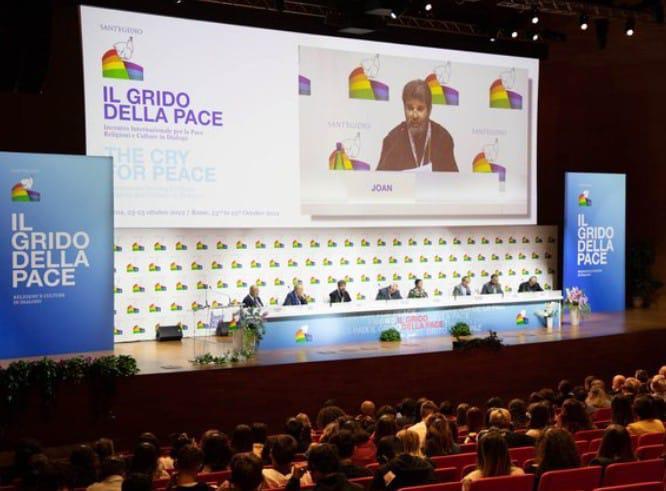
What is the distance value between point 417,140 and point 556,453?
1043 centimetres

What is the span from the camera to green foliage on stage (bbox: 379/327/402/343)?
12969mm

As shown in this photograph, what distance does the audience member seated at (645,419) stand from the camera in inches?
263

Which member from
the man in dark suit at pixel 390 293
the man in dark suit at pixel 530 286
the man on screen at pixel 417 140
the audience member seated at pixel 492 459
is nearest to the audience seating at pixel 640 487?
the audience member seated at pixel 492 459

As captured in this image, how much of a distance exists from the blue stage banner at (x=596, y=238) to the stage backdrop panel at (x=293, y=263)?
4.31 ft

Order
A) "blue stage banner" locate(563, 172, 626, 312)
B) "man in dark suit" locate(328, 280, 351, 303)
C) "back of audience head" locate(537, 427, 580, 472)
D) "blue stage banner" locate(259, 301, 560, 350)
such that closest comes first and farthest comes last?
"back of audience head" locate(537, 427, 580, 472)
"blue stage banner" locate(259, 301, 560, 350)
"man in dark suit" locate(328, 280, 351, 303)
"blue stage banner" locate(563, 172, 626, 312)

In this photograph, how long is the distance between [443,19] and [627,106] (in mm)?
4295

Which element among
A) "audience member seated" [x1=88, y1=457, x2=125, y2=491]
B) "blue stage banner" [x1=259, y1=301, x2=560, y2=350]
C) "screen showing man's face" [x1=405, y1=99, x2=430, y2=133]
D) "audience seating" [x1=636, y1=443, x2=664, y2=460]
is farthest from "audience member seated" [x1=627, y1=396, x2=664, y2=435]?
"screen showing man's face" [x1=405, y1=99, x2=430, y2=133]

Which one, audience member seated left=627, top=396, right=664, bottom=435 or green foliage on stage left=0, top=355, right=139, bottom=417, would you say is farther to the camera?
green foliage on stage left=0, top=355, right=139, bottom=417

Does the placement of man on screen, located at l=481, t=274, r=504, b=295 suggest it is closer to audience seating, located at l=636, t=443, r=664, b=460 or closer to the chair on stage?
audience seating, located at l=636, t=443, r=664, b=460

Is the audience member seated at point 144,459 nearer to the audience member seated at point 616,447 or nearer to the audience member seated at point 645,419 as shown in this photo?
the audience member seated at point 616,447

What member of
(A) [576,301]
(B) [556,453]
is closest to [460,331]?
(A) [576,301]

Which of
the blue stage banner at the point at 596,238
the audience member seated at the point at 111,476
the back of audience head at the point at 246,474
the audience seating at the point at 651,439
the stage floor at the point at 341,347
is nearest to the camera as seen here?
the back of audience head at the point at 246,474

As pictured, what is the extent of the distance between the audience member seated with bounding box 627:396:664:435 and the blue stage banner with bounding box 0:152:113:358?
597 cm

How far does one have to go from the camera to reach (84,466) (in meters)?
5.64
